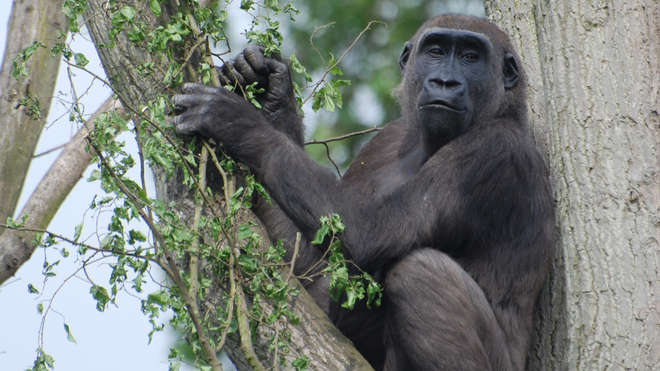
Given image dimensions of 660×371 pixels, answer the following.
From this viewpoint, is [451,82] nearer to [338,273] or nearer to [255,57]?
[255,57]

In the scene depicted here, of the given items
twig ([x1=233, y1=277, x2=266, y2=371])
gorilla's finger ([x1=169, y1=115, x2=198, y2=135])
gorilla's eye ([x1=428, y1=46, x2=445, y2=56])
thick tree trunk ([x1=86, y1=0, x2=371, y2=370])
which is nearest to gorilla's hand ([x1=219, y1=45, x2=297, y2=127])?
gorilla's finger ([x1=169, y1=115, x2=198, y2=135])

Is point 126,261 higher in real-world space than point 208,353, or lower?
higher

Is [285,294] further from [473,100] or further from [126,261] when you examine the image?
[473,100]

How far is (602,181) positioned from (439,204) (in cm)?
85

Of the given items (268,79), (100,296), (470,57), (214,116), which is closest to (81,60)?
(214,116)

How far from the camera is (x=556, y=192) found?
4492 millimetres

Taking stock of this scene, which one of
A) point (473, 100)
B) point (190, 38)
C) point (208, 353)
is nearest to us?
point (208, 353)

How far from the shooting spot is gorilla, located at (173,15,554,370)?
169 inches

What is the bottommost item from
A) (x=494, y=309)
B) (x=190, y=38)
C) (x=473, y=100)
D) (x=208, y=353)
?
(x=494, y=309)

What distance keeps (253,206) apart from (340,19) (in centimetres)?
719

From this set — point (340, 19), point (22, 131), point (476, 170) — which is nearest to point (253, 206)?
point (476, 170)

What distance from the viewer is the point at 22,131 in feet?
19.0

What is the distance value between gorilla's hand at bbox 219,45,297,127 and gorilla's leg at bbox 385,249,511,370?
1.16 meters

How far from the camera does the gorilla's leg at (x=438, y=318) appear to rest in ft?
14.0
